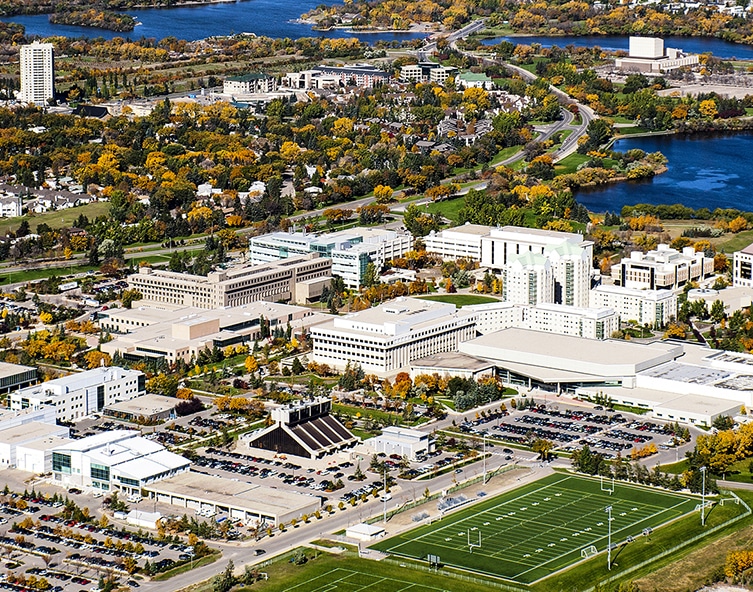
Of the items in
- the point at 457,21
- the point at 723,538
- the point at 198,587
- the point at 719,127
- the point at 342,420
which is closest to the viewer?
the point at 198,587

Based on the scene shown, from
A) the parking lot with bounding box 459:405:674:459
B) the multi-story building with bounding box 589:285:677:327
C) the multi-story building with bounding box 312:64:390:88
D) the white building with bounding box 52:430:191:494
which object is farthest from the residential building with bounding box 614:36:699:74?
the white building with bounding box 52:430:191:494

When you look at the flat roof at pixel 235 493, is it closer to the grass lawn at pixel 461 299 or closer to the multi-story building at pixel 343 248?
the grass lawn at pixel 461 299

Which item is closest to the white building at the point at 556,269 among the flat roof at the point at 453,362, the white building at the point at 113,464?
the flat roof at the point at 453,362

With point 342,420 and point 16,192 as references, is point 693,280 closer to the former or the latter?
point 342,420

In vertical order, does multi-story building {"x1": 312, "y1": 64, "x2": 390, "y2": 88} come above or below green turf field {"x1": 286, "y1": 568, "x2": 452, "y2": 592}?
above

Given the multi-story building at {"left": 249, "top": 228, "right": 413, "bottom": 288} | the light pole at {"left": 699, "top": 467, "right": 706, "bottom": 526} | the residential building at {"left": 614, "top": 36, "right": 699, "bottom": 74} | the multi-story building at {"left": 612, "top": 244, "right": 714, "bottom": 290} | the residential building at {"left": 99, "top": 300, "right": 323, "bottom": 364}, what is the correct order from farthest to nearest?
the residential building at {"left": 614, "top": 36, "right": 699, "bottom": 74} → the multi-story building at {"left": 249, "top": 228, "right": 413, "bottom": 288} → the multi-story building at {"left": 612, "top": 244, "right": 714, "bottom": 290} → the residential building at {"left": 99, "top": 300, "right": 323, "bottom": 364} → the light pole at {"left": 699, "top": 467, "right": 706, "bottom": 526}

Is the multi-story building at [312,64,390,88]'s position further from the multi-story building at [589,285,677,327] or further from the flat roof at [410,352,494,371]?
the flat roof at [410,352,494,371]

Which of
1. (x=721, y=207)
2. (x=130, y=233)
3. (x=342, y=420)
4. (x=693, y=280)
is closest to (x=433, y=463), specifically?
(x=342, y=420)
